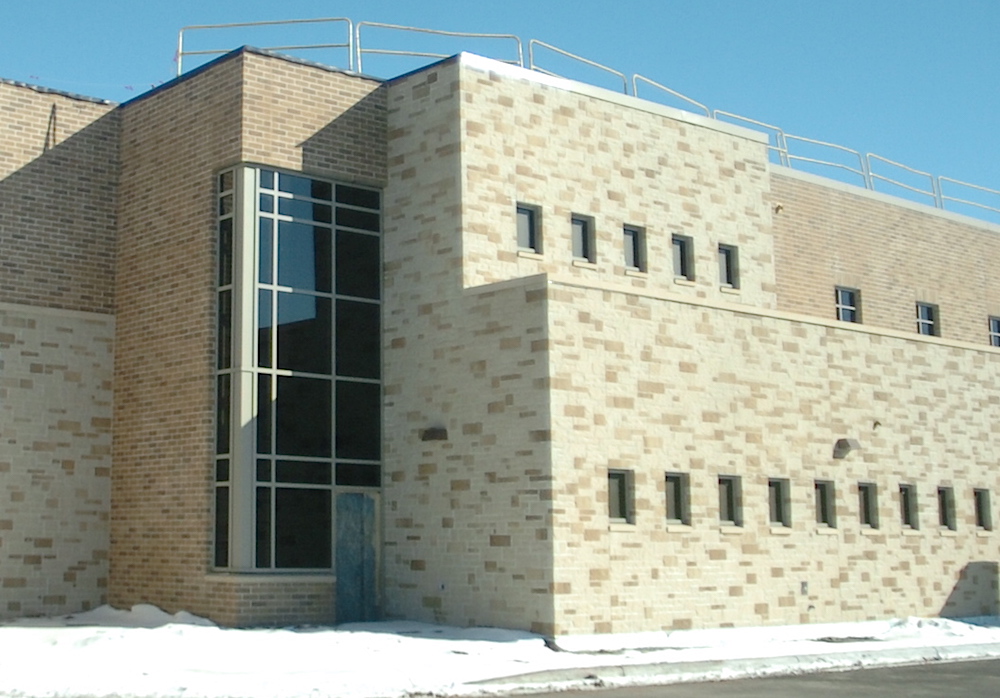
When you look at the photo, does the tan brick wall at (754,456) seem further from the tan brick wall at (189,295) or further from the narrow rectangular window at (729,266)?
the tan brick wall at (189,295)

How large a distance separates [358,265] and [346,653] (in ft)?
27.1

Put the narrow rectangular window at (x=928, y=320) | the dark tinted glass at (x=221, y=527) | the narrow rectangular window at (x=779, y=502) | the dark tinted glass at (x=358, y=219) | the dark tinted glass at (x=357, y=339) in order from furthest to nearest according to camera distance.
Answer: the narrow rectangular window at (x=928, y=320) → the narrow rectangular window at (x=779, y=502) → the dark tinted glass at (x=358, y=219) → the dark tinted glass at (x=357, y=339) → the dark tinted glass at (x=221, y=527)

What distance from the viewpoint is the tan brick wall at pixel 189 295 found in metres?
23.6

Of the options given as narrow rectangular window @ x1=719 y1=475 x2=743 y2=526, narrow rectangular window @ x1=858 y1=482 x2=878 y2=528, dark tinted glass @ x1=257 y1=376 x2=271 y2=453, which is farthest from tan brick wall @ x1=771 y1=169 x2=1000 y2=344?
dark tinted glass @ x1=257 y1=376 x2=271 y2=453

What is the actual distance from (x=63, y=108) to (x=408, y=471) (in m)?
9.67

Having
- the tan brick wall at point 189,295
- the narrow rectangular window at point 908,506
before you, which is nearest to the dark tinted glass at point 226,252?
the tan brick wall at point 189,295

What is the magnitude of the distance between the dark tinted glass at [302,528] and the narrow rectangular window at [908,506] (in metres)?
11.6

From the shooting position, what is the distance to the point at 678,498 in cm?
2409

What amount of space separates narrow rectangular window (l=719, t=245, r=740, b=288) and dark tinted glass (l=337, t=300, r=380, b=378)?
299 inches

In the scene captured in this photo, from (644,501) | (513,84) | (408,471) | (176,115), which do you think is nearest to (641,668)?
(644,501)

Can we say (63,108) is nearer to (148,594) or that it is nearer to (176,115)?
(176,115)

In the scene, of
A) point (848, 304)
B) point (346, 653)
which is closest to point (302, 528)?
point (346, 653)

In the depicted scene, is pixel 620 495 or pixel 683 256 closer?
pixel 620 495

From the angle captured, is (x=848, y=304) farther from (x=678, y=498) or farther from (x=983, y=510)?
(x=678, y=498)
